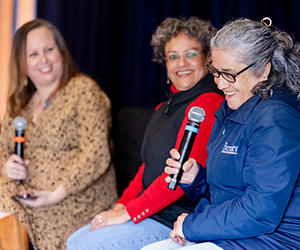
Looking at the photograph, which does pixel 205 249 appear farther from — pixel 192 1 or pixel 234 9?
pixel 192 1

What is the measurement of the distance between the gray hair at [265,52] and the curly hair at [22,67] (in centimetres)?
128

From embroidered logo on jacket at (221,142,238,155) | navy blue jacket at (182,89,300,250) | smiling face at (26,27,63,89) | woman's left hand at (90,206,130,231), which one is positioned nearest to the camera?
navy blue jacket at (182,89,300,250)

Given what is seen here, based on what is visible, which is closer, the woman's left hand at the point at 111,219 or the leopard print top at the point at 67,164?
the woman's left hand at the point at 111,219

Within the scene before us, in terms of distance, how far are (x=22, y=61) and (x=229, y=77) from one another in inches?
57.3

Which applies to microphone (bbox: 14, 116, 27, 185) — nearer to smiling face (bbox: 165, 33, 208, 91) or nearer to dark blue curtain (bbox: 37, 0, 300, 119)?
smiling face (bbox: 165, 33, 208, 91)

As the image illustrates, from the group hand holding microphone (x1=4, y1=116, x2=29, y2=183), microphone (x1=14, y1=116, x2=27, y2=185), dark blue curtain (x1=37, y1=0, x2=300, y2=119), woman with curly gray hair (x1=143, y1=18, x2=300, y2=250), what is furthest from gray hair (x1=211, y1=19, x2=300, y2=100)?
hand holding microphone (x1=4, y1=116, x2=29, y2=183)

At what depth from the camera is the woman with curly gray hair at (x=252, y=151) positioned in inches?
41.5

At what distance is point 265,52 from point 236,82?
0.13m

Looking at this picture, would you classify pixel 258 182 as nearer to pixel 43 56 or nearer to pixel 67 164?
pixel 67 164

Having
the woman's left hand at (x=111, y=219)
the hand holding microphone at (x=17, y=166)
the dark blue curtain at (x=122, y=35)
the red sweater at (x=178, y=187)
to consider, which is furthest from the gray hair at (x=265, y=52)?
the hand holding microphone at (x=17, y=166)

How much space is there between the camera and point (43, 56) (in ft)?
7.13

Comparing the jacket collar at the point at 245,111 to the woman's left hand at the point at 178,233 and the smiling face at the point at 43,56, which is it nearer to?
the woman's left hand at the point at 178,233

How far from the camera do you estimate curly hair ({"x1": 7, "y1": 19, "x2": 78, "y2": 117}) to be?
86.7 inches

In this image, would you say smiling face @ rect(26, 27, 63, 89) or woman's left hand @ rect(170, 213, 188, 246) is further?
smiling face @ rect(26, 27, 63, 89)
